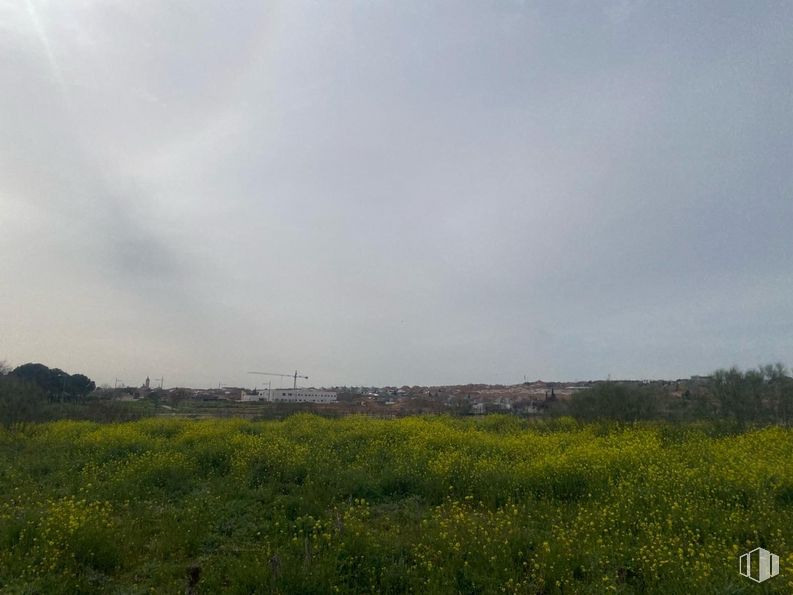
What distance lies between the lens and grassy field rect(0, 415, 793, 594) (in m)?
5.12

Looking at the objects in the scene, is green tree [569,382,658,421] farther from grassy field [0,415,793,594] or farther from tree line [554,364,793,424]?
grassy field [0,415,793,594]

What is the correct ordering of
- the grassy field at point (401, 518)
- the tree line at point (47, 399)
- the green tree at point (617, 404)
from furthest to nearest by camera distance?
the green tree at point (617, 404) < the tree line at point (47, 399) < the grassy field at point (401, 518)

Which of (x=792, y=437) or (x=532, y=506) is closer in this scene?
(x=532, y=506)

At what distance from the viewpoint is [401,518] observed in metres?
7.30

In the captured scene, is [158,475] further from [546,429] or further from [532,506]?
[546,429]

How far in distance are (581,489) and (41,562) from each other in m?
7.88

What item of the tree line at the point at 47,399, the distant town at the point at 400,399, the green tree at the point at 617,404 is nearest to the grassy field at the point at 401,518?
the green tree at the point at 617,404

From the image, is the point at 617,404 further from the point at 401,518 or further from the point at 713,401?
the point at 401,518

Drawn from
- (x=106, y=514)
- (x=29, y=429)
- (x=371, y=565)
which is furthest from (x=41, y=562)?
(x=29, y=429)

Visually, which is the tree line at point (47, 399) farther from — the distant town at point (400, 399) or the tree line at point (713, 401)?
the tree line at point (713, 401)

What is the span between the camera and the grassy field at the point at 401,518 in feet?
16.8

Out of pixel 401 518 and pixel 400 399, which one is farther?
pixel 400 399

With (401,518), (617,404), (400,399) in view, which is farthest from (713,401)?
(400,399)

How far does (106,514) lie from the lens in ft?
23.7
